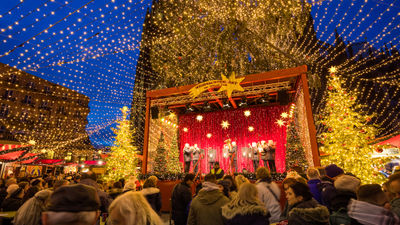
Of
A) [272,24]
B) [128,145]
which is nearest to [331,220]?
[272,24]

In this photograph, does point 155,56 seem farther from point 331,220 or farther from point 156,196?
point 331,220

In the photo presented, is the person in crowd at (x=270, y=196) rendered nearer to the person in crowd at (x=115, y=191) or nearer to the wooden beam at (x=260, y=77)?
the person in crowd at (x=115, y=191)

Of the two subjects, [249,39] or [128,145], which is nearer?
[249,39]

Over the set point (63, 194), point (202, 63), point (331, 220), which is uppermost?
point (202, 63)

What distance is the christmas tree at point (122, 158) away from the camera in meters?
14.8

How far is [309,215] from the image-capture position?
227cm

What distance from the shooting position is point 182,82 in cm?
1329

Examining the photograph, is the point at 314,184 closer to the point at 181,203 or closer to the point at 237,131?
the point at 181,203

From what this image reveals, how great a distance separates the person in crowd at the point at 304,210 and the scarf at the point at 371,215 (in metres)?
0.37

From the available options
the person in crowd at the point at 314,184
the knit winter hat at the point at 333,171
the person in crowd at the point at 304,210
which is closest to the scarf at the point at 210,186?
the person in crowd at the point at 304,210

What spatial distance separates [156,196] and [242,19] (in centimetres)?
1062

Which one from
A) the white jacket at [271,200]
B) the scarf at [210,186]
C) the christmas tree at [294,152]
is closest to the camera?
the scarf at [210,186]

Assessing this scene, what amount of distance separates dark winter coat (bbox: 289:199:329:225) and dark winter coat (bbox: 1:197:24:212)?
15.8 ft

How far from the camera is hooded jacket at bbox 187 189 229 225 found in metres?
2.71
